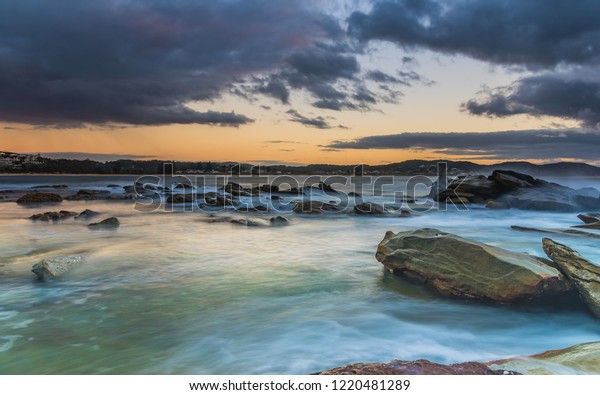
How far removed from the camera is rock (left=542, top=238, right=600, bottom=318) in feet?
12.0

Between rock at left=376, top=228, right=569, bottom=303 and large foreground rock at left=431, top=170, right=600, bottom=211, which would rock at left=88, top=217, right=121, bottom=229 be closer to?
rock at left=376, top=228, right=569, bottom=303

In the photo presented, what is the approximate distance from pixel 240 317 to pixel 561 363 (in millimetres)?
2650

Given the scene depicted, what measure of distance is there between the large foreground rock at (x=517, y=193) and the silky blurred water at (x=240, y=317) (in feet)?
21.5

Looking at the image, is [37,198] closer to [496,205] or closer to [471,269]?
[471,269]

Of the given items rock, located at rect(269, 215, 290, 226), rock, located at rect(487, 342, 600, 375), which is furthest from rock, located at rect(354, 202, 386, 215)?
rock, located at rect(487, 342, 600, 375)

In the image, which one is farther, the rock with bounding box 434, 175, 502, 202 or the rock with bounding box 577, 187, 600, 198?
the rock with bounding box 434, 175, 502, 202

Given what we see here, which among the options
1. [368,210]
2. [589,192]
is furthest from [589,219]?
[368,210]

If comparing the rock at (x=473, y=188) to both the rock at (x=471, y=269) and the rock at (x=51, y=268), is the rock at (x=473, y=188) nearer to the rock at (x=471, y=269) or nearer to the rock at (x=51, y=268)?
the rock at (x=471, y=269)

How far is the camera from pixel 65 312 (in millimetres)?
3842

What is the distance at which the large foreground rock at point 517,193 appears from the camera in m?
12.7

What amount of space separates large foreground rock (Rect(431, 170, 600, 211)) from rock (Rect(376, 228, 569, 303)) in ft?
33.1

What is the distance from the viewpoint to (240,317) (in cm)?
378

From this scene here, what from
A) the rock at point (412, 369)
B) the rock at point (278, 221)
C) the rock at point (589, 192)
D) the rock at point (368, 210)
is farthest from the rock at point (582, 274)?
the rock at point (589, 192)
